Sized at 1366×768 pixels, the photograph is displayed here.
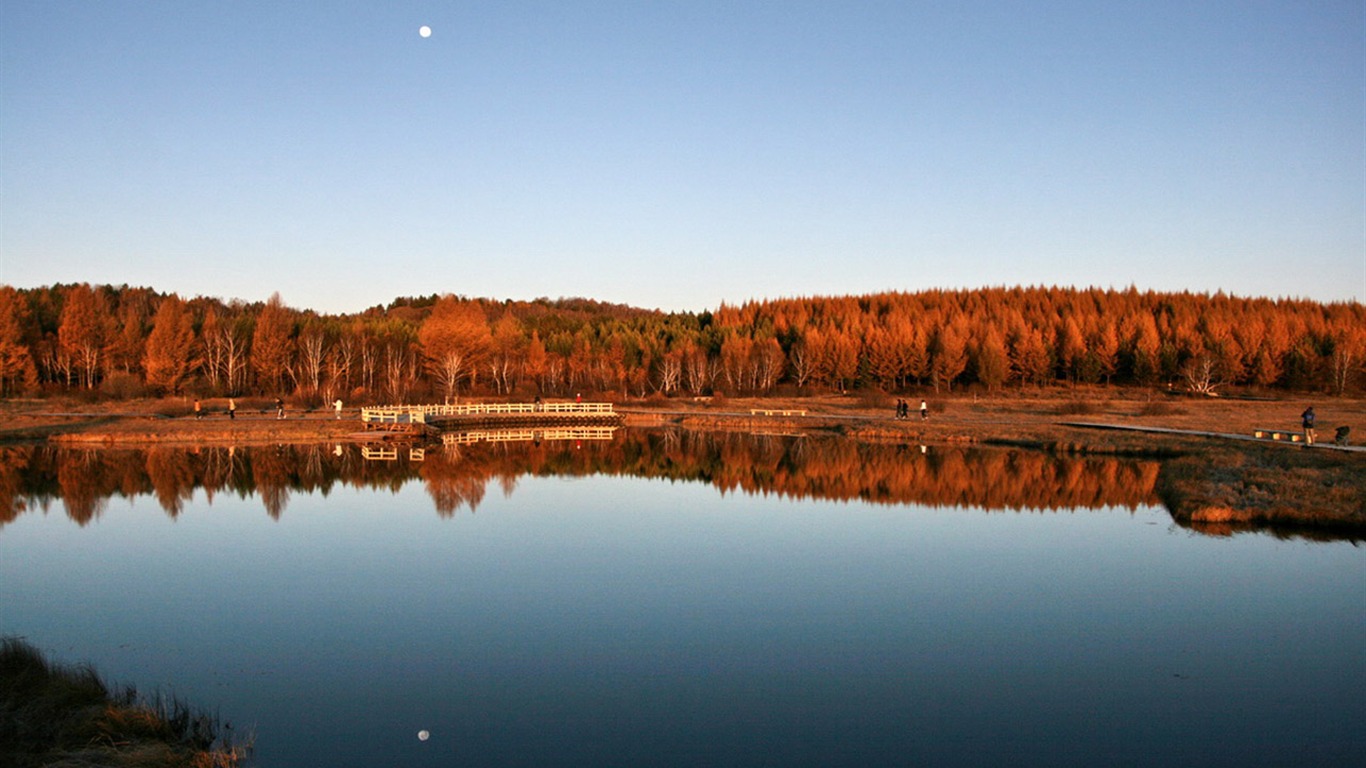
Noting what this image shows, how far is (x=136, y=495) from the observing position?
22531mm

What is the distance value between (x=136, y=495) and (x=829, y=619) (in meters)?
18.3

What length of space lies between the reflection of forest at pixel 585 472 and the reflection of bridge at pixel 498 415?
6769 millimetres

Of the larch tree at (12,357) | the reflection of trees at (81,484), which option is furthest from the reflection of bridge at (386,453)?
the larch tree at (12,357)

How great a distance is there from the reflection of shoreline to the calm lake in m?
0.47

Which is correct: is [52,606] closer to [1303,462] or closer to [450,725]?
[450,725]

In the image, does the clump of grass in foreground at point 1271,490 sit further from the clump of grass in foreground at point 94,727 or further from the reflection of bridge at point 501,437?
the reflection of bridge at point 501,437

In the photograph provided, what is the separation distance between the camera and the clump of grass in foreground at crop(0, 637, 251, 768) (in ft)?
23.0

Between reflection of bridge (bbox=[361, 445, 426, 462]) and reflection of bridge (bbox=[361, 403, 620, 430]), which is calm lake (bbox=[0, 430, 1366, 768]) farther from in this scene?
reflection of bridge (bbox=[361, 403, 620, 430])

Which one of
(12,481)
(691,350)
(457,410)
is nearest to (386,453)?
(12,481)

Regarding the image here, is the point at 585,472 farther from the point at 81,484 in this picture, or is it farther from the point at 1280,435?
the point at 1280,435

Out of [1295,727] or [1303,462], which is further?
[1303,462]

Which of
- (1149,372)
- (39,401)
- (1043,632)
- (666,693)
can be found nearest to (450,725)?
(666,693)

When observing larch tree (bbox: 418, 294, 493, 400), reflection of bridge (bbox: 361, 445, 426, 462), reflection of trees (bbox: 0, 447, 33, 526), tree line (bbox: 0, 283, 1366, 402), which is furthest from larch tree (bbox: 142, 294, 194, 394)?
reflection of bridge (bbox: 361, 445, 426, 462)

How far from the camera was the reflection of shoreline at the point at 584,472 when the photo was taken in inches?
886
